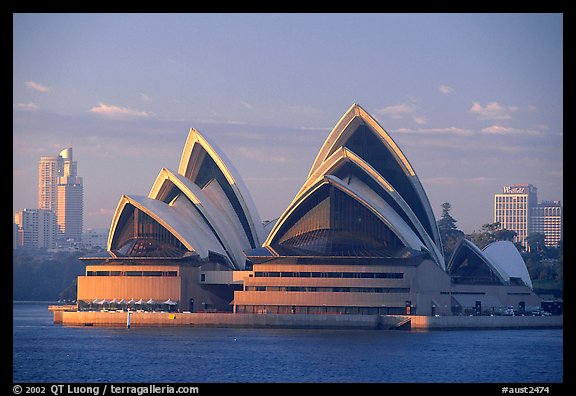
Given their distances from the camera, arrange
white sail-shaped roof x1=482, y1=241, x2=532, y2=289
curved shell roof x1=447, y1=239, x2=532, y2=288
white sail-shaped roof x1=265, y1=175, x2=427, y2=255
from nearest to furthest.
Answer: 1. white sail-shaped roof x1=265, y1=175, x2=427, y2=255
2. curved shell roof x1=447, y1=239, x2=532, y2=288
3. white sail-shaped roof x1=482, y1=241, x2=532, y2=289

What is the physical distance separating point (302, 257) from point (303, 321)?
474cm

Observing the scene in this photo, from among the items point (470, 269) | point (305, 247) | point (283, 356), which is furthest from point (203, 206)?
point (283, 356)

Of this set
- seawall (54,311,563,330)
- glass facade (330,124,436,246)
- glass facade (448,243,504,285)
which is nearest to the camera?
seawall (54,311,563,330)

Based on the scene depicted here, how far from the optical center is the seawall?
4001 inches

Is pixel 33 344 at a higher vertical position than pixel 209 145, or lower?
lower

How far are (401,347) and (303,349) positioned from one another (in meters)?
6.31

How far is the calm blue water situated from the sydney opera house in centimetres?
407

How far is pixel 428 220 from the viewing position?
110562mm

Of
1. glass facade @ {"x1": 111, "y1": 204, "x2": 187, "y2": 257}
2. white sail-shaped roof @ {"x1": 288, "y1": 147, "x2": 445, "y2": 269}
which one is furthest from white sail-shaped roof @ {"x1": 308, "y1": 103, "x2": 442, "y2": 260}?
glass facade @ {"x1": 111, "y1": 204, "x2": 187, "y2": 257}

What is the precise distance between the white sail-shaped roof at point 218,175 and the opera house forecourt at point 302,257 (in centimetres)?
10

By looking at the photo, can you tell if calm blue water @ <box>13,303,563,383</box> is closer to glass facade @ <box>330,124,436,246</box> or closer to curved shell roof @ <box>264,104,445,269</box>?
curved shell roof @ <box>264,104,445,269</box>
